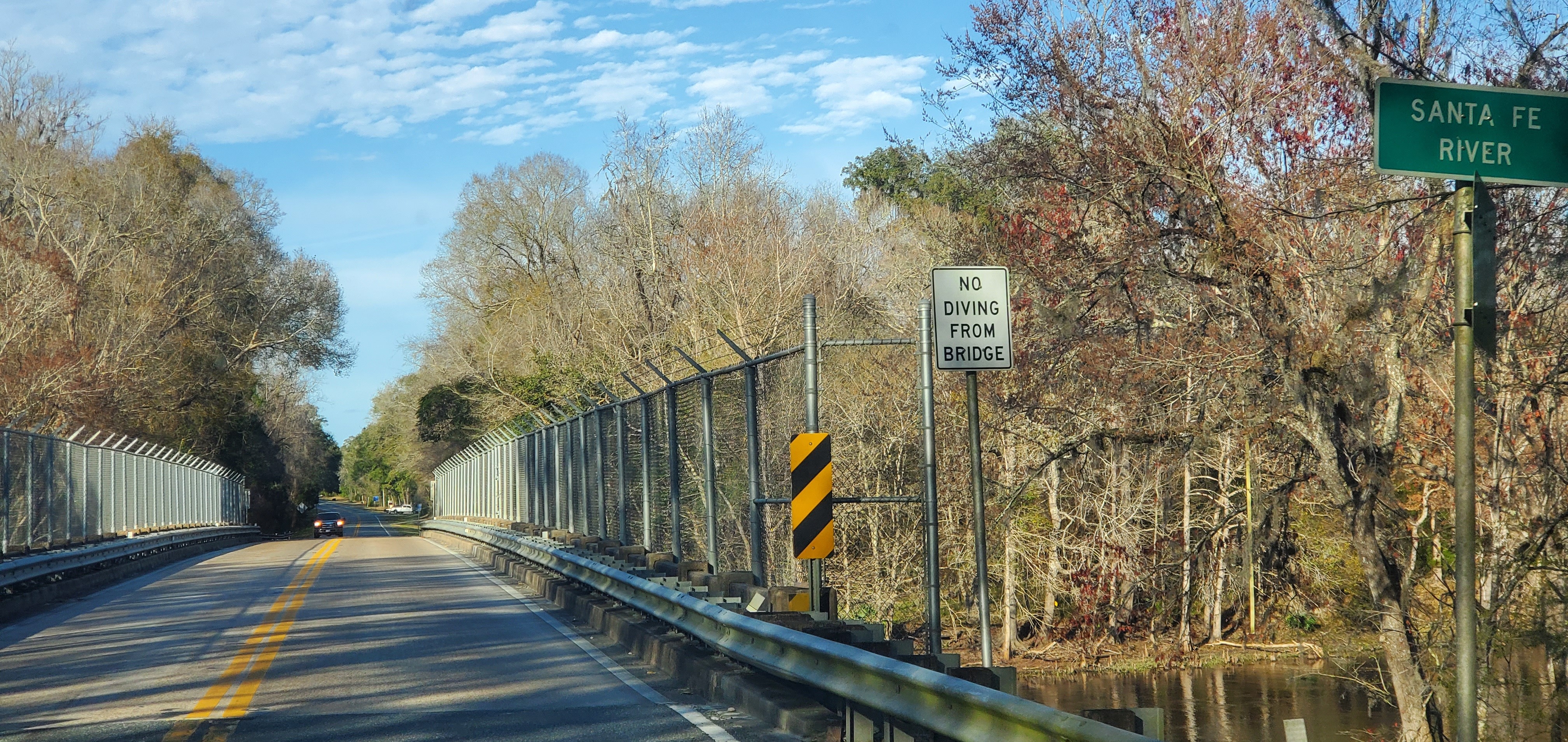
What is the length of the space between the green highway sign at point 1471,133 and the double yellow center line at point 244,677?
23.7 ft

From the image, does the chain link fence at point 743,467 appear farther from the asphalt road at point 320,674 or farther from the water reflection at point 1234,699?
the water reflection at point 1234,699

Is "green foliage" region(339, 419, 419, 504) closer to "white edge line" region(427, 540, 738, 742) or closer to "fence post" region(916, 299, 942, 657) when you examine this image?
"white edge line" region(427, 540, 738, 742)

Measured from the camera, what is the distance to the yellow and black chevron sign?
9656mm

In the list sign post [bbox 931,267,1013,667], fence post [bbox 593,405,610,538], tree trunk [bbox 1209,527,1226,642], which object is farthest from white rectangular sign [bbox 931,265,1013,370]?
tree trunk [bbox 1209,527,1226,642]

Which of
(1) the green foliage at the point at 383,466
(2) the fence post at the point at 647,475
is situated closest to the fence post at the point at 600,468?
(2) the fence post at the point at 647,475

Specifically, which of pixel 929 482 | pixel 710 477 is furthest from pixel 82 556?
pixel 929 482

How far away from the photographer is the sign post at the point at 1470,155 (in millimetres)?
4312

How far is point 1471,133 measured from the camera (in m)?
4.52

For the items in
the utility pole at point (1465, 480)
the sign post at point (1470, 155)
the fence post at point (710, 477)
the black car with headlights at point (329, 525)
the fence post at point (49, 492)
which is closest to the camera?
the utility pole at point (1465, 480)

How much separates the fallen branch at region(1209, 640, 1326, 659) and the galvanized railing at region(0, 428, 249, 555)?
2160 cm

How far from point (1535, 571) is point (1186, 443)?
5928 mm

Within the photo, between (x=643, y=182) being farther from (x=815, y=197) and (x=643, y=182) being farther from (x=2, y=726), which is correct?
(x=2, y=726)

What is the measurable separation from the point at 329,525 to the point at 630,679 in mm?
55997

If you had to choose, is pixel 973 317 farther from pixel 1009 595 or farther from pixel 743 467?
pixel 1009 595
